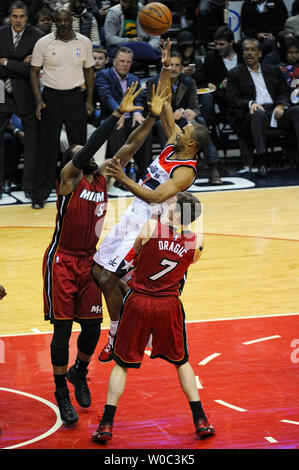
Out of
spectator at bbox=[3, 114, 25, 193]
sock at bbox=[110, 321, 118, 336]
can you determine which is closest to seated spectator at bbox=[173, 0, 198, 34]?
spectator at bbox=[3, 114, 25, 193]

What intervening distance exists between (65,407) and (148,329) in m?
0.82

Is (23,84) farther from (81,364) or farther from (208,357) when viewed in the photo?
(81,364)

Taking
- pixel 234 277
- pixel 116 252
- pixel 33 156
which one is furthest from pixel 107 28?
pixel 116 252

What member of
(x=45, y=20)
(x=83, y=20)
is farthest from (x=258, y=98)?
(x=45, y=20)

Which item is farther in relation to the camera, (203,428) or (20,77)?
(20,77)

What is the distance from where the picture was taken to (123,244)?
21.3 feet

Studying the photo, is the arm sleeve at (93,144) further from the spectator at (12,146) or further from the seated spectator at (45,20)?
the seated spectator at (45,20)

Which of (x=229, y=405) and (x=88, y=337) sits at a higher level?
(x=88, y=337)

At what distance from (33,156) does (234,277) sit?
4.23 metres

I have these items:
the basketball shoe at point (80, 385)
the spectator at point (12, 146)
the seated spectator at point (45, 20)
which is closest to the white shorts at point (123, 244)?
the basketball shoe at point (80, 385)

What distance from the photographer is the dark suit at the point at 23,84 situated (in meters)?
11.8

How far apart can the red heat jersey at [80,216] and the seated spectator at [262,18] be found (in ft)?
33.2

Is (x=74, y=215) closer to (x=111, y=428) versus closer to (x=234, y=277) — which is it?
(x=111, y=428)
